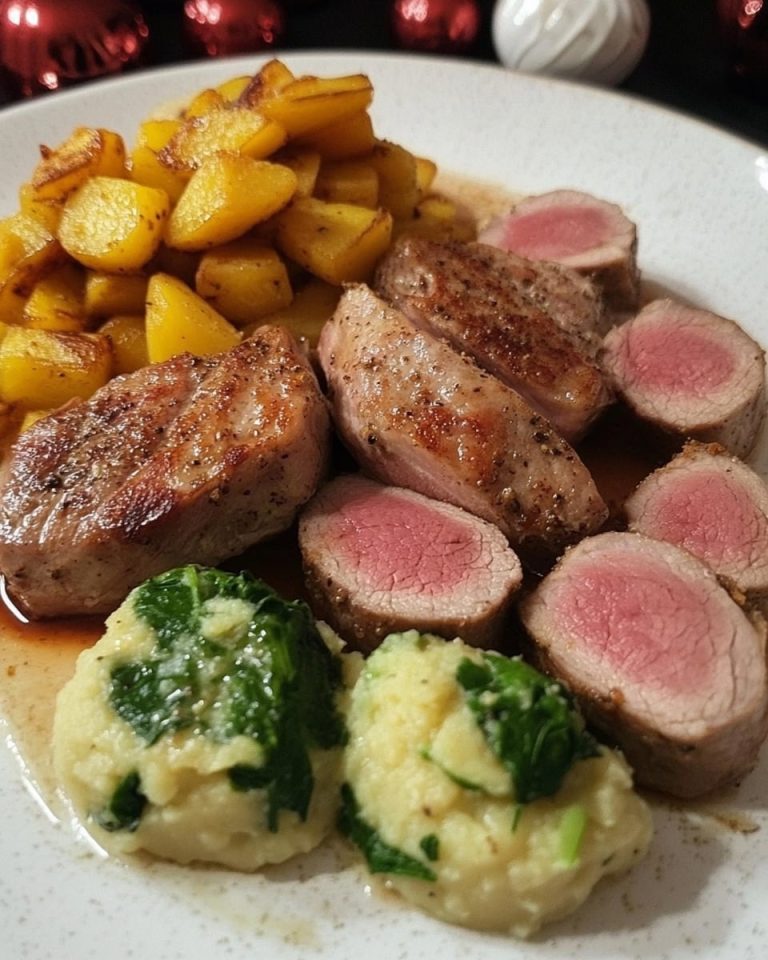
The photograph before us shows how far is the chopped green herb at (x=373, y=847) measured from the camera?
1985 millimetres

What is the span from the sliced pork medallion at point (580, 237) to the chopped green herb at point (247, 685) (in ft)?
5.77

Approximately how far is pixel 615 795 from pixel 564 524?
2.57 ft

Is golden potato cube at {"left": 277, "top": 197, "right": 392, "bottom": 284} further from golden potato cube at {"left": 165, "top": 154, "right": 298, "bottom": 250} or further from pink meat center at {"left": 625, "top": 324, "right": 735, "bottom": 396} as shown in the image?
pink meat center at {"left": 625, "top": 324, "right": 735, "bottom": 396}

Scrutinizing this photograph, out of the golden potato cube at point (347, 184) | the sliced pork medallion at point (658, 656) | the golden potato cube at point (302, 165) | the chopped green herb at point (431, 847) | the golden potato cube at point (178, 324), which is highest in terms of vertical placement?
the golden potato cube at point (302, 165)

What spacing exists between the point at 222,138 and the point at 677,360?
62.5 inches

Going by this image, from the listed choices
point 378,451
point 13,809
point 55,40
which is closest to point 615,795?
point 378,451

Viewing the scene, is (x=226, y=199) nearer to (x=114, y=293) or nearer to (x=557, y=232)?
(x=114, y=293)

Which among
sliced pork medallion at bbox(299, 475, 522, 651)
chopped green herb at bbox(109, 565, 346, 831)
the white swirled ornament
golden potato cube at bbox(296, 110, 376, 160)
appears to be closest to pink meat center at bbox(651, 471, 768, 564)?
sliced pork medallion at bbox(299, 475, 522, 651)

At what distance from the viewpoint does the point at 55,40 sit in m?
4.30

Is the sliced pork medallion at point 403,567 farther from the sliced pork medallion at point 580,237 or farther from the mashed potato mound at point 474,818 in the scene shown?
the sliced pork medallion at point 580,237

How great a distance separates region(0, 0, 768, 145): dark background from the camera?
15.8ft

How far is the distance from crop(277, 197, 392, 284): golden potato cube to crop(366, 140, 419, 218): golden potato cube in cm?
31

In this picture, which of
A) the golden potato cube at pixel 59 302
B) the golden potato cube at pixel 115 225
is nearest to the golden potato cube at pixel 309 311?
the golden potato cube at pixel 115 225

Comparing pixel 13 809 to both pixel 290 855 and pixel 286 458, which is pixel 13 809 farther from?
pixel 286 458
